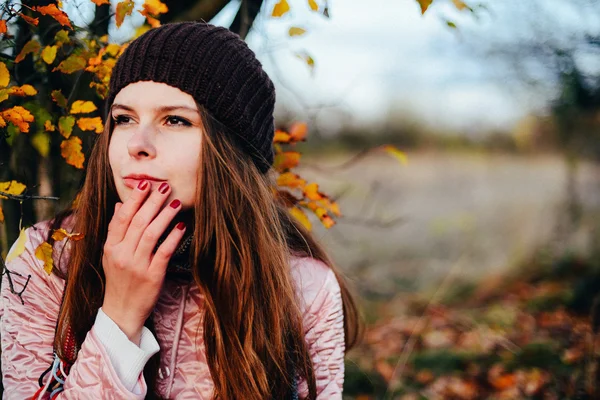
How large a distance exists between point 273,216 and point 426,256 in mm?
6618

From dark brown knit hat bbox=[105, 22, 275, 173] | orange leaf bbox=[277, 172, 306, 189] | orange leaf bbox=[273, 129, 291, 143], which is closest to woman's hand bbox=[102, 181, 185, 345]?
dark brown knit hat bbox=[105, 22, 275, 173]

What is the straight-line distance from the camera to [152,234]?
173 cm

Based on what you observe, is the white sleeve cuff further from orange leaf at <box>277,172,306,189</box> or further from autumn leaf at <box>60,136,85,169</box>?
orange leaf at <box>277,172,306,189</box>

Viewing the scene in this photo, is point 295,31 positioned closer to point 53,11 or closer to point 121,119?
point 121,119

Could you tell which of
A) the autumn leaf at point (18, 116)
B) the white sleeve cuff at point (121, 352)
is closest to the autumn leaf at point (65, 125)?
the autumn leaf at point (18, 116)

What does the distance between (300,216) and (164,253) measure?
89cm

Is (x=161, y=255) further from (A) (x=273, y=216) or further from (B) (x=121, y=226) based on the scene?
(A) (x=273, y=216)

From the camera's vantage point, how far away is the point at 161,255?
5.75 feet

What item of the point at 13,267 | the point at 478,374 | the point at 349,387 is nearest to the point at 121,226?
the point at 13,267

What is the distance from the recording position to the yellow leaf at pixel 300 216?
250 centimetres

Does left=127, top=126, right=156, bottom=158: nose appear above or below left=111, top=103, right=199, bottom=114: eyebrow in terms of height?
below

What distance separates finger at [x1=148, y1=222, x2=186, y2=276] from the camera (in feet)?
5.72

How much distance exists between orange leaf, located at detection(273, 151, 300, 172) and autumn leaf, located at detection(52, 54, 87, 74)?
0.89m

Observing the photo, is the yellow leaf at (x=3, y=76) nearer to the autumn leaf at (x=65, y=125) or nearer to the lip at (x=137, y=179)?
the autumn leaf at (x=65, y=125)
